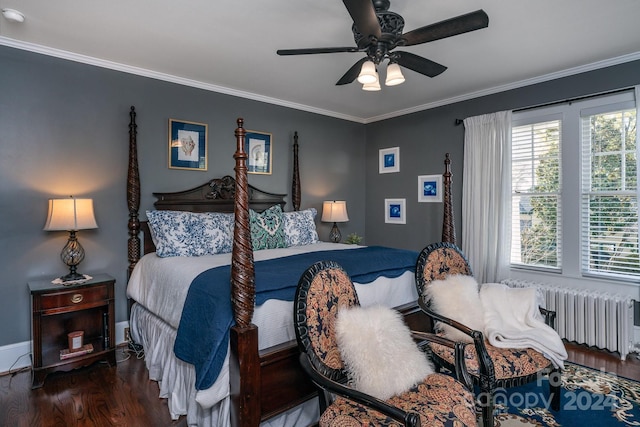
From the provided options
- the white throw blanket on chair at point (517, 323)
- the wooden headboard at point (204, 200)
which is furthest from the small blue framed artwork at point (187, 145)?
the white throw blanket on chair at point (517, 323)

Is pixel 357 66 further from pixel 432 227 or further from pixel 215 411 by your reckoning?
pixel 432 227

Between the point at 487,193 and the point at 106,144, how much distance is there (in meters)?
4.03

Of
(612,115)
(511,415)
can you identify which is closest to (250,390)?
(511,415)

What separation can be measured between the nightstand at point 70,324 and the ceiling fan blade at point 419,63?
2.87m

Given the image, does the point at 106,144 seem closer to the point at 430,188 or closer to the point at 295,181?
the point at 295,181

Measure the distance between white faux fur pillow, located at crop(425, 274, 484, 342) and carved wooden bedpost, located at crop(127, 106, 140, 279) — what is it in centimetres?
270

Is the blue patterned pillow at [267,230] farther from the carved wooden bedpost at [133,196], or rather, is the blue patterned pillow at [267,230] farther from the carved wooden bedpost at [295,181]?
the carved wooden bedpost at [133,196]

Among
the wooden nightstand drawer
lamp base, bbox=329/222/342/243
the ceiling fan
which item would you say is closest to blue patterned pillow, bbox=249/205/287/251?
lamp base, bbox=329/222/342/243

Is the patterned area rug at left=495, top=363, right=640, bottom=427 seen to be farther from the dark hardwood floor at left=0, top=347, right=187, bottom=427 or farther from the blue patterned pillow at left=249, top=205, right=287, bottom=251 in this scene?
the blue patterned pillow at left=249, top=205, right=287, bottom=251

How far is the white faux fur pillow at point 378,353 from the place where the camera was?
5.10 feet

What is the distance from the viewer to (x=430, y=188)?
471cm

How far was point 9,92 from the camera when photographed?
2.87 meters

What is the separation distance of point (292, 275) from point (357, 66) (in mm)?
1498

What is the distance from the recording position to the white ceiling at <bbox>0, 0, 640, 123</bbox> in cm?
239
